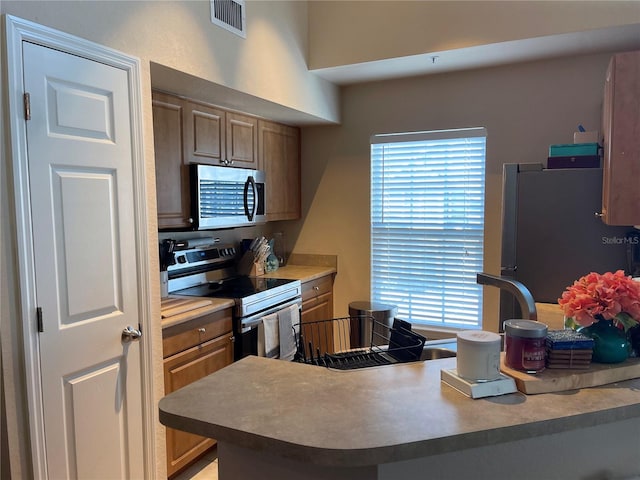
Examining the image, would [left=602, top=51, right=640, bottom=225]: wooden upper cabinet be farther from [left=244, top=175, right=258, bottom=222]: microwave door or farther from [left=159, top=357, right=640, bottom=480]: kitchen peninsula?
[left=244, top=175, right=258, bottom=222]: microwave door

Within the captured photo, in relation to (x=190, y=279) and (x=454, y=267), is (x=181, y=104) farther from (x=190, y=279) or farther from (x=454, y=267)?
(x=454, y=267)

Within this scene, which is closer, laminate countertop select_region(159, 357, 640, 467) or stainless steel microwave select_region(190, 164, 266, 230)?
laminate countertop select_region(159, 357, 640, 467)

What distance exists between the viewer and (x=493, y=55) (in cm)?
313

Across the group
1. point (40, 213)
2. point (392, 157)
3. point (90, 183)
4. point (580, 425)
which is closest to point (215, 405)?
point (580, 425)

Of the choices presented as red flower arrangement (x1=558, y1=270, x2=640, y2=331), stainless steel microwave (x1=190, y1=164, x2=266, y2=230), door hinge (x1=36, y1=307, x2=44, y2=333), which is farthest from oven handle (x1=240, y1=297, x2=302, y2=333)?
red flower arrangement (x1=558, y1=270, x2=640, y2=331)

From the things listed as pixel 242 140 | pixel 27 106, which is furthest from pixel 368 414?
pixel 242 140

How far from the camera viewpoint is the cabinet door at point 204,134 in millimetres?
2836

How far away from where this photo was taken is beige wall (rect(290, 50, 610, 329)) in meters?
3.25

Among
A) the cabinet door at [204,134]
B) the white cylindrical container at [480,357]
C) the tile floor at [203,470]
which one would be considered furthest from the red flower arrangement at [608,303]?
the cabinet door at [204,134]

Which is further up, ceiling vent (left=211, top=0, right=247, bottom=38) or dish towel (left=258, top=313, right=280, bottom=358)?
ceiling vent (left=211, top=0, right=247, bottom=38)

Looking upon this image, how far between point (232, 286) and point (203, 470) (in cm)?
117

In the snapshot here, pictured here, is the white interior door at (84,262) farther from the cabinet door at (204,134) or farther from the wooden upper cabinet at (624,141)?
the wooden upper cabinet at (624,141)

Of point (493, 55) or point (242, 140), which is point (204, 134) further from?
point (493, 55)

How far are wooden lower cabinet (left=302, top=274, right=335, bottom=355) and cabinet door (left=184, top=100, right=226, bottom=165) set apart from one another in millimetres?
1223
